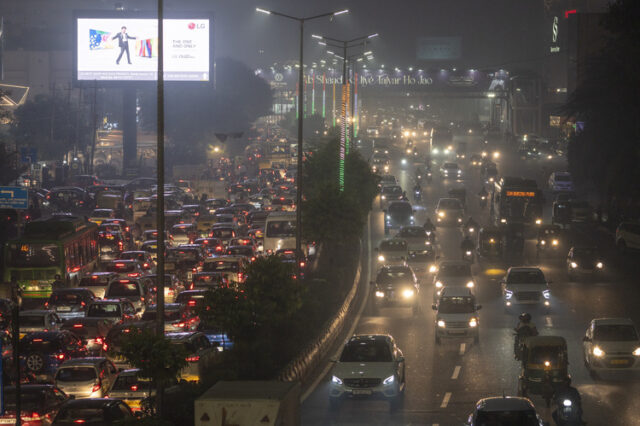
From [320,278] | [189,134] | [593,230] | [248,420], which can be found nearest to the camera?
[248,420]

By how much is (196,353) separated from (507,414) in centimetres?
882

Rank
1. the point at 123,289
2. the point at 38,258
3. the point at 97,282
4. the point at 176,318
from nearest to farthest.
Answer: the point at 176,318
the point at 123,289
the point at 97,282
the point at 38,258

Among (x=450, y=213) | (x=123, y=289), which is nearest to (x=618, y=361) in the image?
(x=123, y=289)

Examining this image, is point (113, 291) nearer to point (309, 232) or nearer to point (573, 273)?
point (309, 232)

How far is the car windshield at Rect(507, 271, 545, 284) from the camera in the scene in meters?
35.6

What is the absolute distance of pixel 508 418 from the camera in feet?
51.1

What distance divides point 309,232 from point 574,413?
84.9 feet

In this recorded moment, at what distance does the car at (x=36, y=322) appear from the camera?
29.0 m

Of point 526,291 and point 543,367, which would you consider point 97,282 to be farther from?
point 543,367

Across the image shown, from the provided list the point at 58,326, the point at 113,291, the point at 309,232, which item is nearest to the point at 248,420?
the point at 58,326

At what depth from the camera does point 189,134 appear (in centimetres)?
14562

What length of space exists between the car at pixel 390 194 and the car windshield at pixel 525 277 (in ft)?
105

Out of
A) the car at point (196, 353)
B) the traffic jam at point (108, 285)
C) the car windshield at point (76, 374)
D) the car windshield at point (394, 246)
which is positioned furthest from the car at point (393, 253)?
the car windshield at point (76, 374)

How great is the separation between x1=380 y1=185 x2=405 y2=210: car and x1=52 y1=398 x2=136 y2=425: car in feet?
170
